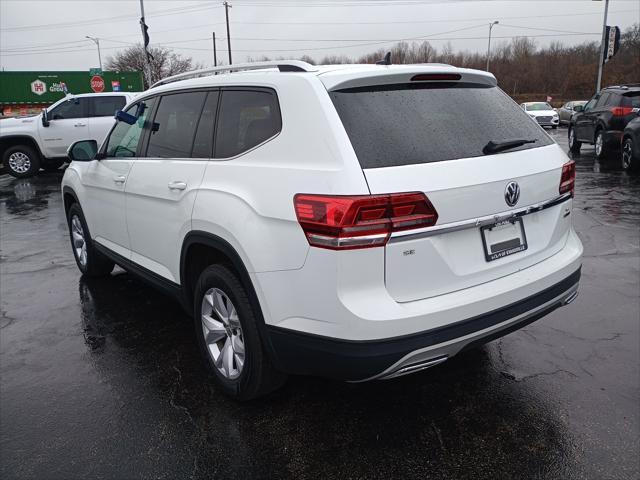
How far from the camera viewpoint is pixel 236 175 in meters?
2.86

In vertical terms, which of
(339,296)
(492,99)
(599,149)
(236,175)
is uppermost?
(492,99)

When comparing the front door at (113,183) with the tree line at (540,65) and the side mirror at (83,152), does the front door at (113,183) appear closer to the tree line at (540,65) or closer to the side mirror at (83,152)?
the side mirror at (83,152)

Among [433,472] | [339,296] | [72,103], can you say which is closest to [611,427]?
[433,472]

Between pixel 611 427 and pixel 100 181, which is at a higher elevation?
pixel 100 181

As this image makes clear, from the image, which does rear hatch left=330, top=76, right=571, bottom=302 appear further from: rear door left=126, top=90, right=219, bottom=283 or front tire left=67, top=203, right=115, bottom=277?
front tire left=67, top=203, right=115, bottom=277

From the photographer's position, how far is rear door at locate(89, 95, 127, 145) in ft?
47.7

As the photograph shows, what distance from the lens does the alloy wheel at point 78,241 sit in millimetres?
5534

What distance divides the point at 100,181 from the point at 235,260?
244cm

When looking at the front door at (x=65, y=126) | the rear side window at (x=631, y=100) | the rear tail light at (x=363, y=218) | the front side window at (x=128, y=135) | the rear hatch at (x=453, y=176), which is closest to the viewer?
the rear tail light at (x=363, y=218)

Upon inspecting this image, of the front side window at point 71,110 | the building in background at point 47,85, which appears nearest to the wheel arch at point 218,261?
the front side window at point 71,110

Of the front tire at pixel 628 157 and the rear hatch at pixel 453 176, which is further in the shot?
the front tire at pixel 628 157

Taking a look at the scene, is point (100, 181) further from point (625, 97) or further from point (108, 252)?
point (625, 97)

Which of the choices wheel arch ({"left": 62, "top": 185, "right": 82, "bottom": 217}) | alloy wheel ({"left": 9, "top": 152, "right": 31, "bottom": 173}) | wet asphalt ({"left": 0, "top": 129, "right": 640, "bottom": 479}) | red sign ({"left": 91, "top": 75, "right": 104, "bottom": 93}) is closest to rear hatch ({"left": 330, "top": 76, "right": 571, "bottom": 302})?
wet asphalt ({"left": 0, "top": 129, "right": 640, "bottom": 479})

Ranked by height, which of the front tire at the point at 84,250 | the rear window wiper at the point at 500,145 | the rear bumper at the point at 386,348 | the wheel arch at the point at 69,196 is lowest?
the front tire at the point at 84,250
